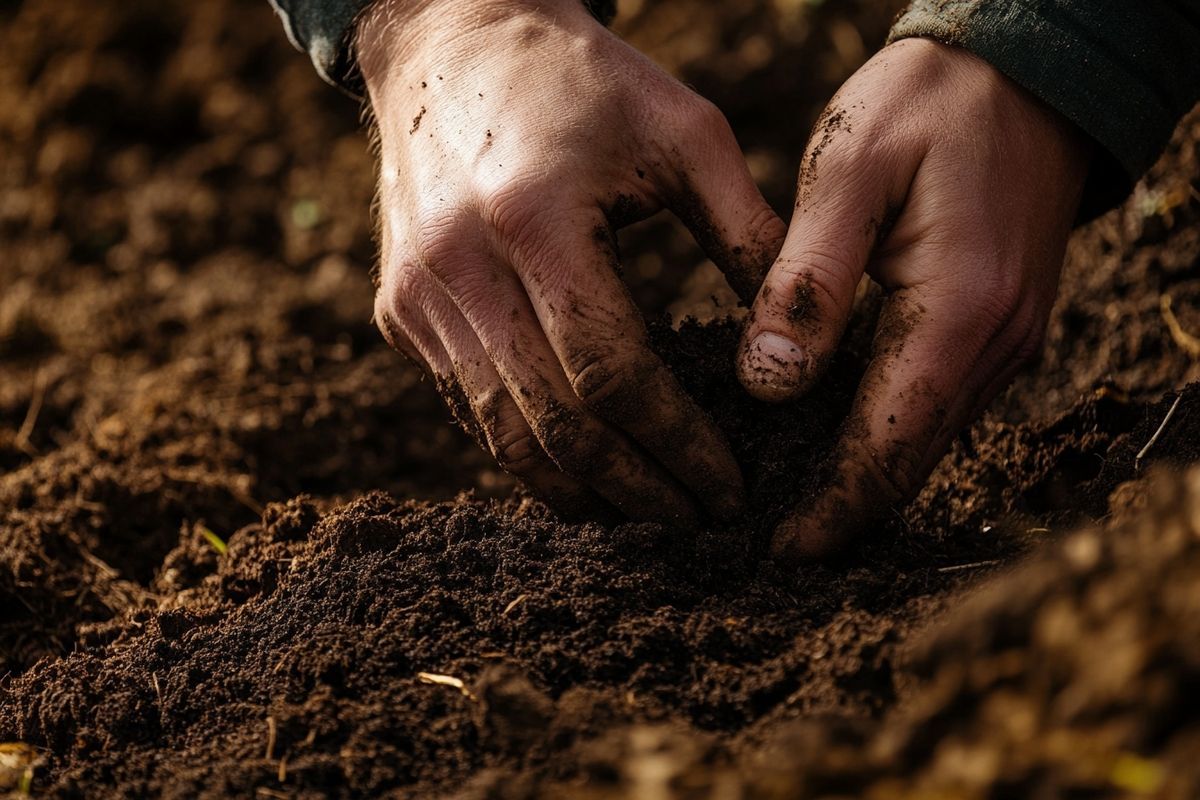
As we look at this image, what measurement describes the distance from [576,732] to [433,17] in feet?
4.73

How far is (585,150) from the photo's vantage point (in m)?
1.71

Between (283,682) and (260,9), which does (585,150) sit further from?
(260,9)

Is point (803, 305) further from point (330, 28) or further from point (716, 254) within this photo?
point (330, 28)

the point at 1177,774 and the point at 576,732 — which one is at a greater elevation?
the point at 1177,774

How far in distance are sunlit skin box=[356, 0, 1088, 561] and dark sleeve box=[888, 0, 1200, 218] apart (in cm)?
5

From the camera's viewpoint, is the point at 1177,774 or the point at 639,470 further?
the point at 639,470

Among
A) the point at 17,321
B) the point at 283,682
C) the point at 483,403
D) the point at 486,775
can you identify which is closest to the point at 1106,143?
the point at 483,403

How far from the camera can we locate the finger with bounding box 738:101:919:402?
1618 mm

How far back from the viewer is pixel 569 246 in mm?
1669

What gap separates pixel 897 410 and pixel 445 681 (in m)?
0.81

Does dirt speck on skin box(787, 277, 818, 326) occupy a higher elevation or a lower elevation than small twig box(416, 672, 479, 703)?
higher

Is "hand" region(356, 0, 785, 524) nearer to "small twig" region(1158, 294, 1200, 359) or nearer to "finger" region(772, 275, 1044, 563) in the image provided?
"finger" region(772, 275, 1044, 563)

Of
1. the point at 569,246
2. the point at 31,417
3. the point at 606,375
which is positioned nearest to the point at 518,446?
the point at 606,375

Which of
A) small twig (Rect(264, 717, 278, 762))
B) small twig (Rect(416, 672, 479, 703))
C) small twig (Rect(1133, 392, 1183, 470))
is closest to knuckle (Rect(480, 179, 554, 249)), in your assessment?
small twig (Rect(416, 672, 479, 703))
